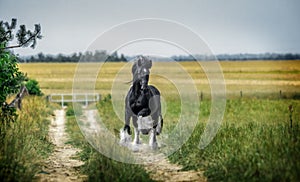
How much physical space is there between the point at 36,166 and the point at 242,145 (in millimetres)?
2769

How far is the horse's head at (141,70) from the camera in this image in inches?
297

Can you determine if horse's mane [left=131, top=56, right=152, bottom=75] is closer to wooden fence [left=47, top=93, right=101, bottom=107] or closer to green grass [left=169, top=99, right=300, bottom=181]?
green grass [left=169, top=99, right=300, bottom=181]

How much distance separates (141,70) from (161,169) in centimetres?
155

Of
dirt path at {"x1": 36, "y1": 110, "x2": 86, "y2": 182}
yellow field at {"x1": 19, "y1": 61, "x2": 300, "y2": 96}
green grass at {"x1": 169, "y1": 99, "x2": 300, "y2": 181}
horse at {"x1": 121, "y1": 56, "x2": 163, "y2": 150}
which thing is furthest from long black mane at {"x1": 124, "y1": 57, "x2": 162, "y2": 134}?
yellow field at {"x1": 19, "y1": 61, "x2": 300, "y2": 96}

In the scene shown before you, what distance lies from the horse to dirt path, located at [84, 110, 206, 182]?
0.87ft

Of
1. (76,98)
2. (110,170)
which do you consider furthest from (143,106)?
(76,98)

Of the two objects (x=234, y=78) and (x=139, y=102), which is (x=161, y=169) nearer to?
(x=139, y=102)

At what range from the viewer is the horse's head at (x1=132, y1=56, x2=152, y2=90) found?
24.8 ft

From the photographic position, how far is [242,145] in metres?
6.62

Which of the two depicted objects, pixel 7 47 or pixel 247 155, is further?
pixel 7 47

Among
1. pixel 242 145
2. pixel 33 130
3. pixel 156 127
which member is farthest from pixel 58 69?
pixel 242 145

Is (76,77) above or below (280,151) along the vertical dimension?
above

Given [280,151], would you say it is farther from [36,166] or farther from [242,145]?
[36,166]

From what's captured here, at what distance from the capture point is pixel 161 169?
7.08m
